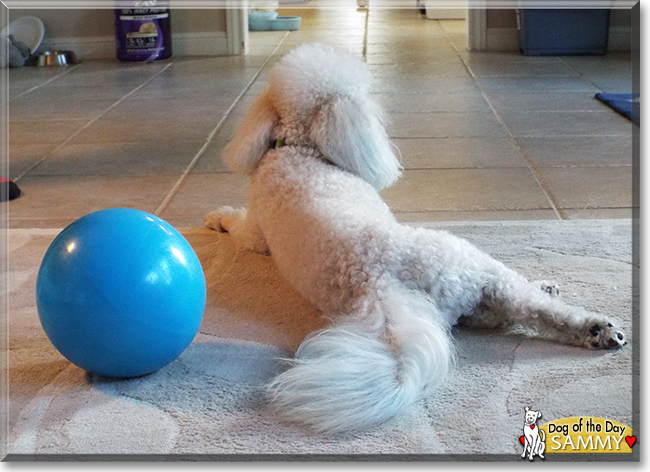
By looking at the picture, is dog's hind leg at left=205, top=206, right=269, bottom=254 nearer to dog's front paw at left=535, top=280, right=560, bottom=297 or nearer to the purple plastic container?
dog's front paw at left=535, top=280, right=560, bottom=297

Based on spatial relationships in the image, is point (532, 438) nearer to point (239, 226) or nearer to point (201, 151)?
point (239, 226)

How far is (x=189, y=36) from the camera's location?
6266mm

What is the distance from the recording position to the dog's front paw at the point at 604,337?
1.78 m

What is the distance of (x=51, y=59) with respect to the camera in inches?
237

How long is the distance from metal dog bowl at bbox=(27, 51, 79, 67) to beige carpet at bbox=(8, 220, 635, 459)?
421cm

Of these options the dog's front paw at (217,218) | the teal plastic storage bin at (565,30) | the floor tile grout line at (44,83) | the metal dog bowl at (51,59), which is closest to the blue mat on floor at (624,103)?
the teal plastic storage bin at (565,30)

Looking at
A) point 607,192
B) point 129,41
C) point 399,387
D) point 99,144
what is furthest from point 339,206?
point 129,41

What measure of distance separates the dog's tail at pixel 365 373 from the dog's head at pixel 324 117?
660 mm

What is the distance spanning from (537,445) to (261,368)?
2.14 feet

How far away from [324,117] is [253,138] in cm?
23

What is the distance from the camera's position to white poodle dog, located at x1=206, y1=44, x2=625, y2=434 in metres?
1.54

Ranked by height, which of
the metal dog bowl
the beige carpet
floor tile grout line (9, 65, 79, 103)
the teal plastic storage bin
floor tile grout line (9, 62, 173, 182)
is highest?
the teal plastic storage bin

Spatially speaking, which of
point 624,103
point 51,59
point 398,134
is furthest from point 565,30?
point 51,59

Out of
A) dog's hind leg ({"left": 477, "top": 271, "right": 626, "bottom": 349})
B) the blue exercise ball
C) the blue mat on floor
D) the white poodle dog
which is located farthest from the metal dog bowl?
dog's hind leg ({"left": 477, "top": 271, "right": 626, "bottom": 349})
